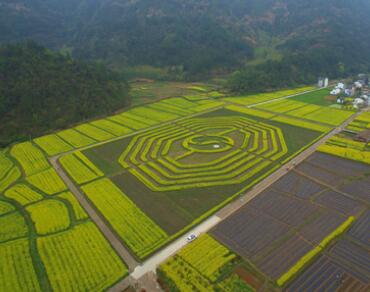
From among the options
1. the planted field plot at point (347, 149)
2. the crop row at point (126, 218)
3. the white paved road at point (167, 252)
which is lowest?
the white paved road at point (167, 252)

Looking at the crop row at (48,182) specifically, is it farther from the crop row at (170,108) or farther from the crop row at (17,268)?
the crop row at (170,108)

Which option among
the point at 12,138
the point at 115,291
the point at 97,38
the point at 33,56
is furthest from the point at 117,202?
the point at 97,38

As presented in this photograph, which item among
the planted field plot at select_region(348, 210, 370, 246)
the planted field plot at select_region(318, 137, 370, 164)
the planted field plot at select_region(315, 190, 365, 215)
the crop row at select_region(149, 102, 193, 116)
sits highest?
the crop row at select_region(149, 102, 193, 116)

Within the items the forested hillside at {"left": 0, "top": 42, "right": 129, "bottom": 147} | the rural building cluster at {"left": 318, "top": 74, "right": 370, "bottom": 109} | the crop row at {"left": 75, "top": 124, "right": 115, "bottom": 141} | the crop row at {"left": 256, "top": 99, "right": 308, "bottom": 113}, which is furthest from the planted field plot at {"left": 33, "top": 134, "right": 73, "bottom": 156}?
the rural building cluster at {"left": 318, "top": 74, "right": 370, "bottom": 109}

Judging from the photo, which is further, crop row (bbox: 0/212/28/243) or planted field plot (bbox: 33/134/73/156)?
planted field plot (bbox: 33/134/73/156)

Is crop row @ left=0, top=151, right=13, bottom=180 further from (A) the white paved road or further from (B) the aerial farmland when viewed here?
(A) the white paved road

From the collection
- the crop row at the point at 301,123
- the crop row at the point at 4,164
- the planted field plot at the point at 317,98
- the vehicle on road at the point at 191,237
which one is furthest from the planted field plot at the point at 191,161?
the planted field plot at the point at 317,98

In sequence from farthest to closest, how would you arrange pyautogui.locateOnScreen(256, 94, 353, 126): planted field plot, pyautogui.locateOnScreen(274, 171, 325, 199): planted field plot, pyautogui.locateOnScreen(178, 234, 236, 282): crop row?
pyautogui.locateOnScreen(256, 94, 353, 126): planted field plot < pyautogui.locateOnScreen(274, 171, 325, 199): planted field plot < pyautogui.locateOnScreen(178, 234, 236, 282): crop row
